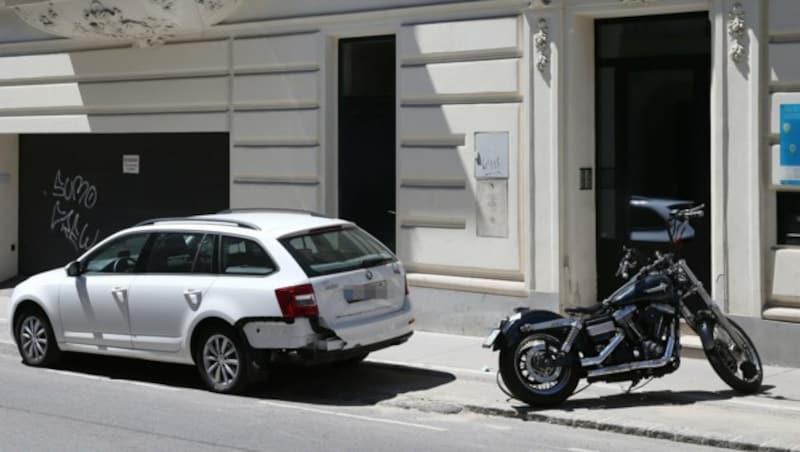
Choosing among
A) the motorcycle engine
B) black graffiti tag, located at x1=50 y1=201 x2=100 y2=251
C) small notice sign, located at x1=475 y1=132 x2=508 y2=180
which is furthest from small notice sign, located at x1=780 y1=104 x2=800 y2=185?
black graffiti tag, located at x1=50 y1=201 x2=100 y2=251

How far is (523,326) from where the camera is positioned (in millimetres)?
9773

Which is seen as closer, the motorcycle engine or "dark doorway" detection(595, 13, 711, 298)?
the motorcycle engine

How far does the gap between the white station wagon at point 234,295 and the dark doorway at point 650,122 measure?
3.40 metres

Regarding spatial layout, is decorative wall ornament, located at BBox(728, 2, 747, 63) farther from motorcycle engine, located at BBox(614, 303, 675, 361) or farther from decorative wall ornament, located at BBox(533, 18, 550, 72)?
motorcycle engine, located at BBox(614, 303, 675, 361)

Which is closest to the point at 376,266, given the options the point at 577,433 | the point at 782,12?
the point at 577,433

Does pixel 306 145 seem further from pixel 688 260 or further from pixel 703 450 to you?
pixel 703 450

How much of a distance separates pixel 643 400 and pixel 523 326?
4.15 ft

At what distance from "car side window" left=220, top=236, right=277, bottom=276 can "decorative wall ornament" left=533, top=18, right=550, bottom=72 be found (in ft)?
14.0

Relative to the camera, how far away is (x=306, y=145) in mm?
15375

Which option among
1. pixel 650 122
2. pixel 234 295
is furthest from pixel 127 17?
pixel 650 122

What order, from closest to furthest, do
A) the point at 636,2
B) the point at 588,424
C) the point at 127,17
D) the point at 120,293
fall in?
the point at 588,424, the point at 120,293, the point at 636,2, the point at 127,17

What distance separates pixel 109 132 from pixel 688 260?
9.09 metres

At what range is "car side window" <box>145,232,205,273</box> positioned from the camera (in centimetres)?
1107

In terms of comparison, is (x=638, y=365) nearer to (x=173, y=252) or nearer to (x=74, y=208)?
(x=173, y=252)
